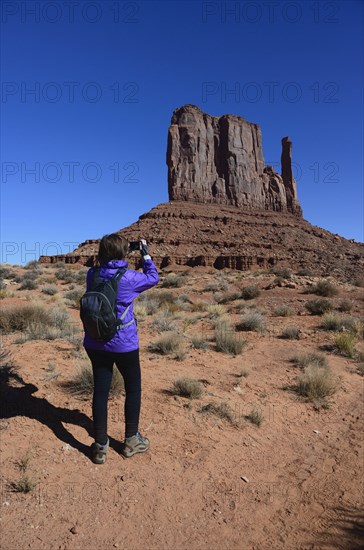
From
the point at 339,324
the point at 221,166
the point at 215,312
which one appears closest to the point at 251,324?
the point at 215,312

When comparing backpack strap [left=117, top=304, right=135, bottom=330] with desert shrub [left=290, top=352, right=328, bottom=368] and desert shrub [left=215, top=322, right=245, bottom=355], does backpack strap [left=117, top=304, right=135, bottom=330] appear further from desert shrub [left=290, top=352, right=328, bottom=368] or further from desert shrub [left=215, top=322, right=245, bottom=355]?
desert shrub [left=215, top=322, right=245, bottom=355]

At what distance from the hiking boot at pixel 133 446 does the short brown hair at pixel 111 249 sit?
1.78 metres

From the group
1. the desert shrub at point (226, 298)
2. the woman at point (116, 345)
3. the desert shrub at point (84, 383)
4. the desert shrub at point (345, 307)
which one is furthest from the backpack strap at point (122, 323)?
the desert shrub at point (226, 298)

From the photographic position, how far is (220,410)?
4.68 metres

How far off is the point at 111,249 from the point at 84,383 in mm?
2311

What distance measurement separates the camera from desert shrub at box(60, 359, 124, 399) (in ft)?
15.5

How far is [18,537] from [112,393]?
7.46 ft

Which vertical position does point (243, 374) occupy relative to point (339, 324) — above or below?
below

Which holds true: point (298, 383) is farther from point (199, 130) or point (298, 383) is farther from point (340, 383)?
point (199, 130)

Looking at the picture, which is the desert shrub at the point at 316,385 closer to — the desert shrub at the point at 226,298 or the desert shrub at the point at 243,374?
the desert shrub at the point at 243,374

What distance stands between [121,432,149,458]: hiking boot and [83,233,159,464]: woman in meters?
0.02

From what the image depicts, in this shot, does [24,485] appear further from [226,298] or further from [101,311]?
[226,298]

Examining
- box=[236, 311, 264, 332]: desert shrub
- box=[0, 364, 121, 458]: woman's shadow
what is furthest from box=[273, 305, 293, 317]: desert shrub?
box=[0, 364, 121, 458]: woman's shadow

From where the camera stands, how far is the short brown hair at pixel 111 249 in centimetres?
330
